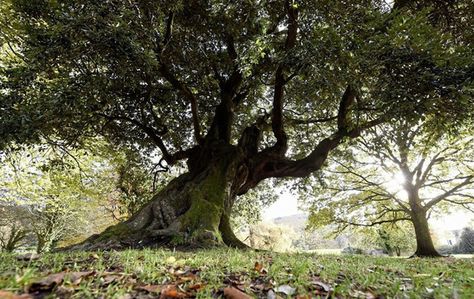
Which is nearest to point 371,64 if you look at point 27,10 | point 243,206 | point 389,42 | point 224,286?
point 389,42

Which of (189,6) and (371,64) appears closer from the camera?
(371,64)

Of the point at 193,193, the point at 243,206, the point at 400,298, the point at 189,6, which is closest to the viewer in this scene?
the point at 400,298

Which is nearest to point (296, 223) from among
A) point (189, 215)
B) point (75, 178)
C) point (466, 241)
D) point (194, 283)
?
point (466, 241)

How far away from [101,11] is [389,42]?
503 centimetres

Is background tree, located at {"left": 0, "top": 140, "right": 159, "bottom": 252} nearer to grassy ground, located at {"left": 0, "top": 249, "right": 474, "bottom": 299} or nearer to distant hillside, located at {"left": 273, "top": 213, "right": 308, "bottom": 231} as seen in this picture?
grassy ground, located at {"left": 0, "top": 249, "right": 474, "bottom": 299}

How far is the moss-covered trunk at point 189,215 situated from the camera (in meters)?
6.14

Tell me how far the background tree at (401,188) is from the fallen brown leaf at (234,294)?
13204 mm

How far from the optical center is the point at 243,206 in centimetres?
1525

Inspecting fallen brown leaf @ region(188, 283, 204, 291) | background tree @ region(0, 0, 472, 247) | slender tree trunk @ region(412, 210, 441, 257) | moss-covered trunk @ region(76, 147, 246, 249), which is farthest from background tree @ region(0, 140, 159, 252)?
slender tree trunk @ region(412, 210, 441, 257)

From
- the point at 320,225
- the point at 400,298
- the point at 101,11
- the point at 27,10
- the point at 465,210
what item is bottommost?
the point at 400,298

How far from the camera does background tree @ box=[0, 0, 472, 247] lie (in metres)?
4.97

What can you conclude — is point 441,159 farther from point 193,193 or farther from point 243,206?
point 193,193

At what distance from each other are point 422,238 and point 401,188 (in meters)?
3.04

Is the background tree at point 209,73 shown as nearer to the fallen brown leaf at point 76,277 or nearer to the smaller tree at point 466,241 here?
the fallen brown leaf at point 76,277
